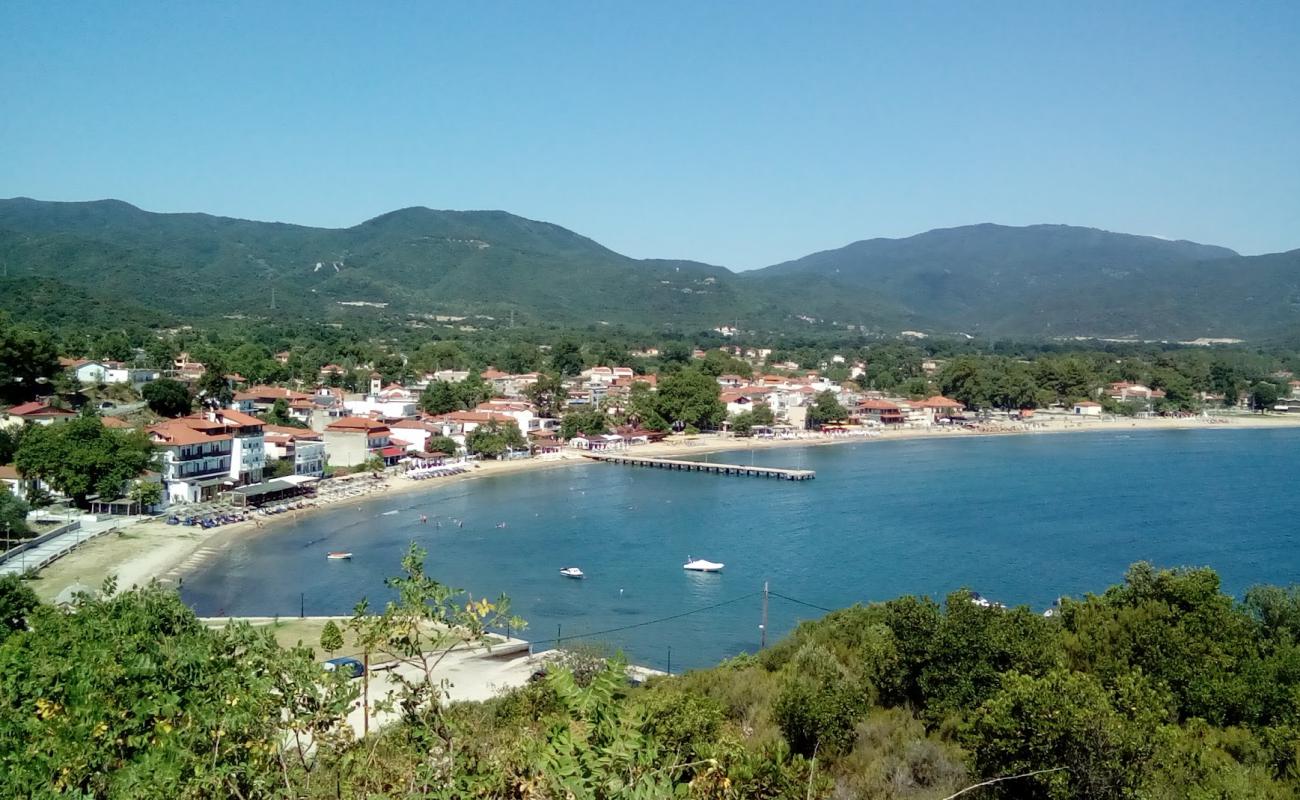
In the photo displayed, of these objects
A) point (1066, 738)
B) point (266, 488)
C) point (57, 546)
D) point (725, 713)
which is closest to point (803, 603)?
point (725, 713)

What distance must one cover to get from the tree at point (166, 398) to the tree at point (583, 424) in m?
14.2

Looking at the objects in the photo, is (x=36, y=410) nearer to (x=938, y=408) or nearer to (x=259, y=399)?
(x=259, y=399)

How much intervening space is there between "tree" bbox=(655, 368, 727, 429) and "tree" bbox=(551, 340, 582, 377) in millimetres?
14774

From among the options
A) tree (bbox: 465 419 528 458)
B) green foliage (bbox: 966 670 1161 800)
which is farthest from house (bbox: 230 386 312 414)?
green foliage (bbox: 966 670 1161 800)

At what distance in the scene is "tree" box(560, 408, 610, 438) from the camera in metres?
37.6

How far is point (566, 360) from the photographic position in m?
55.3

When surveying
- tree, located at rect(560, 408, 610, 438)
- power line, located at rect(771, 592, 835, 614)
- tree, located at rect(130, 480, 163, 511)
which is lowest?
power line, located at rect(771, 592, 835, 614)

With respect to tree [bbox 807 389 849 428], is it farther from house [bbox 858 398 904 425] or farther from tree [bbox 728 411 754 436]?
tree [bbox 728 411 754 436]

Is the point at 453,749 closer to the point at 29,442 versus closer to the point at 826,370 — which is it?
the point at 29,442

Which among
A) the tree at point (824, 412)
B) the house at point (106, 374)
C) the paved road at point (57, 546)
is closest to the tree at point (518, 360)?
the tree at point (824, 412)

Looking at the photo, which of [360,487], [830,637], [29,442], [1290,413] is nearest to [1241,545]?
[830,637]

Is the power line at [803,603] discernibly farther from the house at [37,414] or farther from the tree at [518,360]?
the tree at [518,360]

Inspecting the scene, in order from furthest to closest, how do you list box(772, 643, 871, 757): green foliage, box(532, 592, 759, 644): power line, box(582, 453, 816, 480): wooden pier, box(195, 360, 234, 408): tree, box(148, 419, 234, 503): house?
box(582, 453, 816, 480): wooden pier → box(195, 360, 234, 408): tree → box(148, 419, 234, 503): house → box(532, 592, 759, 644): power line → box(772, 643, 871, 757): green foliage

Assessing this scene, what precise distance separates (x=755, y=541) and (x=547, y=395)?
20979 millimetres
